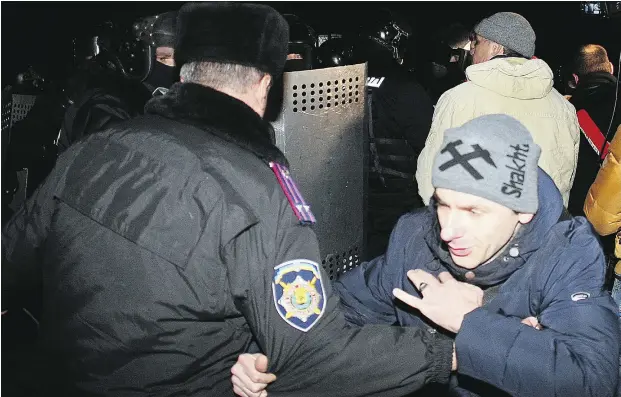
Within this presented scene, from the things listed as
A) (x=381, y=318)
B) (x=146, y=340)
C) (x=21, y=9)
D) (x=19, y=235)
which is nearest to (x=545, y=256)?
(x=381, y=318)

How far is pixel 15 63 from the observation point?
705 centimetres

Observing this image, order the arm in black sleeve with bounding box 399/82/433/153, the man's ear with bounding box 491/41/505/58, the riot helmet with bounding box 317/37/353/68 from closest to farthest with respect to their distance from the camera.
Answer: the man's ear with bounding box 491/41/505/58, the arm in black sleeve with bounding box 399/82/433/153, the riot helmet with bounding box 317/37/353/68

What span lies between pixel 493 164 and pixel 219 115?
3.03 ft

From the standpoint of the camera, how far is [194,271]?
216 cm

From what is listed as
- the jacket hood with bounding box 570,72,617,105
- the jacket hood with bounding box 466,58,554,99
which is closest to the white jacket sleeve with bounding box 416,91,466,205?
the jacket hood with bounding box 466,58,554,99

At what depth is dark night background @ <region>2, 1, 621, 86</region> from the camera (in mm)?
7000

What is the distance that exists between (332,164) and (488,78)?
41.5 inches

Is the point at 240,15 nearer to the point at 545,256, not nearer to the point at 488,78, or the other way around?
the point at 545,256

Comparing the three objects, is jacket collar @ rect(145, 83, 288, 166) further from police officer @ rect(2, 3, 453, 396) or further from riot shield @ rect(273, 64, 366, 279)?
riot shield @ rect(273, 64, 366, 279)

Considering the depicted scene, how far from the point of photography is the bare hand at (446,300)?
232 centimetres

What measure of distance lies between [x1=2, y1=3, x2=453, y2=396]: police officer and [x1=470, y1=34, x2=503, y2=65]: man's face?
2573 millimetres

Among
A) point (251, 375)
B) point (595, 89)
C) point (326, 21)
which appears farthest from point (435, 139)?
point (326, 21)

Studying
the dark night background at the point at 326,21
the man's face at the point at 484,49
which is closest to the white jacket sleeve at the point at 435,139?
the man's face at the point at 484,49

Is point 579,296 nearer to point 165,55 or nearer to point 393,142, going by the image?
point 165,55
